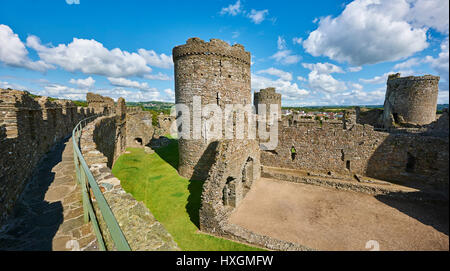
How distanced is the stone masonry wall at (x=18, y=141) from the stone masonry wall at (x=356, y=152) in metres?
14.5

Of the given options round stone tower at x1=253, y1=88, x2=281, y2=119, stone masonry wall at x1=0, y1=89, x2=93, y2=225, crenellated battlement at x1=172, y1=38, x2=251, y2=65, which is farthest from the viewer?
round stone tower at x1=253, y1=88, x2=281, y2=119

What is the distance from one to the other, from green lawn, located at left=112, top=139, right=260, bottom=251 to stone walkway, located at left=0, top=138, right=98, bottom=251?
473 centimetres

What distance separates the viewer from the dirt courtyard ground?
26.6 ft

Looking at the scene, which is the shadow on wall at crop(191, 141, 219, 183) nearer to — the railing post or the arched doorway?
the arched doorway

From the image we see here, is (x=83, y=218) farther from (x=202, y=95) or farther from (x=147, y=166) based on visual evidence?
(x=147, y=166)

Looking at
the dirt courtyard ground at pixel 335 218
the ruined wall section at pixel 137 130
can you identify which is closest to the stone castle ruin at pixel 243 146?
the dirt courtyard ground at pixel 335 218

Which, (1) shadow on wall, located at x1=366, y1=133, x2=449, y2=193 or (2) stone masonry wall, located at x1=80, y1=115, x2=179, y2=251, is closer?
(2) stone masonry wall, located at x1=80, y1=115, x2=179, y2=251

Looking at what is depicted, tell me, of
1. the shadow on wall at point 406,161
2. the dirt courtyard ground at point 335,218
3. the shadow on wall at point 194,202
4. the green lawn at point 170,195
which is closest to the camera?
the dirt courtyard ground at point 335,218

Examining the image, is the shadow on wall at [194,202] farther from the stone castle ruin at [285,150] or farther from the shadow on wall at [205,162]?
the stone castle ruin at [285,150]

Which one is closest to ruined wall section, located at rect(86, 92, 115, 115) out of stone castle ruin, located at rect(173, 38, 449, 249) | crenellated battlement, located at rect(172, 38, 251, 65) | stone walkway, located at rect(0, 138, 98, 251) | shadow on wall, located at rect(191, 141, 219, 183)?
crenellated battlement, located at rect(172, 38, 251, 65)

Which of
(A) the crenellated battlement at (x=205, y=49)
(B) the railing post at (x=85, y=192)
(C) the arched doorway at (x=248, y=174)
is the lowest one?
(C) the arched doorway at (x=248, y=174)

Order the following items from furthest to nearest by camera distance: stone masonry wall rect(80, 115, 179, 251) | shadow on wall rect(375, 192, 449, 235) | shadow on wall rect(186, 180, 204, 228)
Result: shadow on wall rect(186, 180, 204, 228)
shadow on wall rect(375, 192, 449, 235)
stone masonry wall rect(80, 115, 179, 251)

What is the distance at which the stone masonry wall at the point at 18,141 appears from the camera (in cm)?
463

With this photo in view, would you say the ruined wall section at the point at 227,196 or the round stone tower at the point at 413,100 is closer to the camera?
the ruined wall section at the point at 227,196
